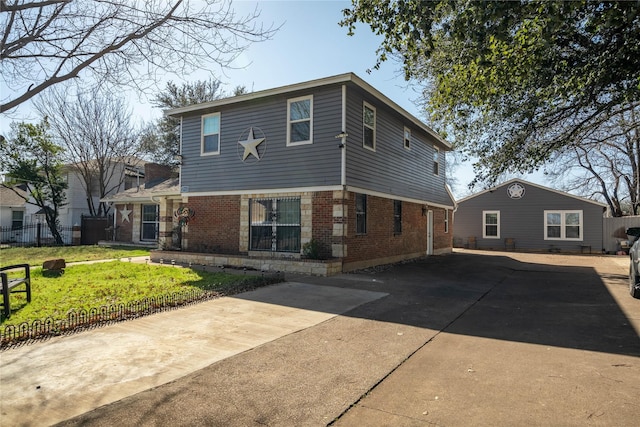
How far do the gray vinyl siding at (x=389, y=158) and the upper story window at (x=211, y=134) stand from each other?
549cm

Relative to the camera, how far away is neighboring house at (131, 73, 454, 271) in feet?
38.2

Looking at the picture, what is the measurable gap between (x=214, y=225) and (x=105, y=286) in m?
5.80

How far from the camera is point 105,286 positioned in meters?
8.80

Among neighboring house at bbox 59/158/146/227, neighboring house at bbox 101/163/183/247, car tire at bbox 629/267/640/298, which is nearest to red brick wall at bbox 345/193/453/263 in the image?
car tire at bbox 629/267/640/298

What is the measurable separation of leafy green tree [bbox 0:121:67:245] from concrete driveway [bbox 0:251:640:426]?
76.3 feet

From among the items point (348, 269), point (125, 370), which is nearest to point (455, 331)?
point (125, 370)

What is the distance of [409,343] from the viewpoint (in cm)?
506

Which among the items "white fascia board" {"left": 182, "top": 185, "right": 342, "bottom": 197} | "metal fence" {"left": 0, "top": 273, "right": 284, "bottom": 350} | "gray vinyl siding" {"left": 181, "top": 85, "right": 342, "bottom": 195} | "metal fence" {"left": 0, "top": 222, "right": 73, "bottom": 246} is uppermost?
"gray vinyl siding" {"left": 181, "top": 85, "right": 342, "bottom": 195}

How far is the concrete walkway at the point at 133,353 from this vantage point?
341 cm

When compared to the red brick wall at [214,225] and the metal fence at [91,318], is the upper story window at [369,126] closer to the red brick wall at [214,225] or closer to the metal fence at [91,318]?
the red brick wall at [214,225]

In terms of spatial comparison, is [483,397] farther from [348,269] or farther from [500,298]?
[348,269]

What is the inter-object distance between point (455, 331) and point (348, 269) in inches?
→ 241

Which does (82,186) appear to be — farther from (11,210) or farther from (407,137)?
(407,137)

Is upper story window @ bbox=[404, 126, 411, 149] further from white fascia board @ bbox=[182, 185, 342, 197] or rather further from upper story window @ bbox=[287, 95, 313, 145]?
white fascia board @ bbox=[182, 185, 342, 197]
